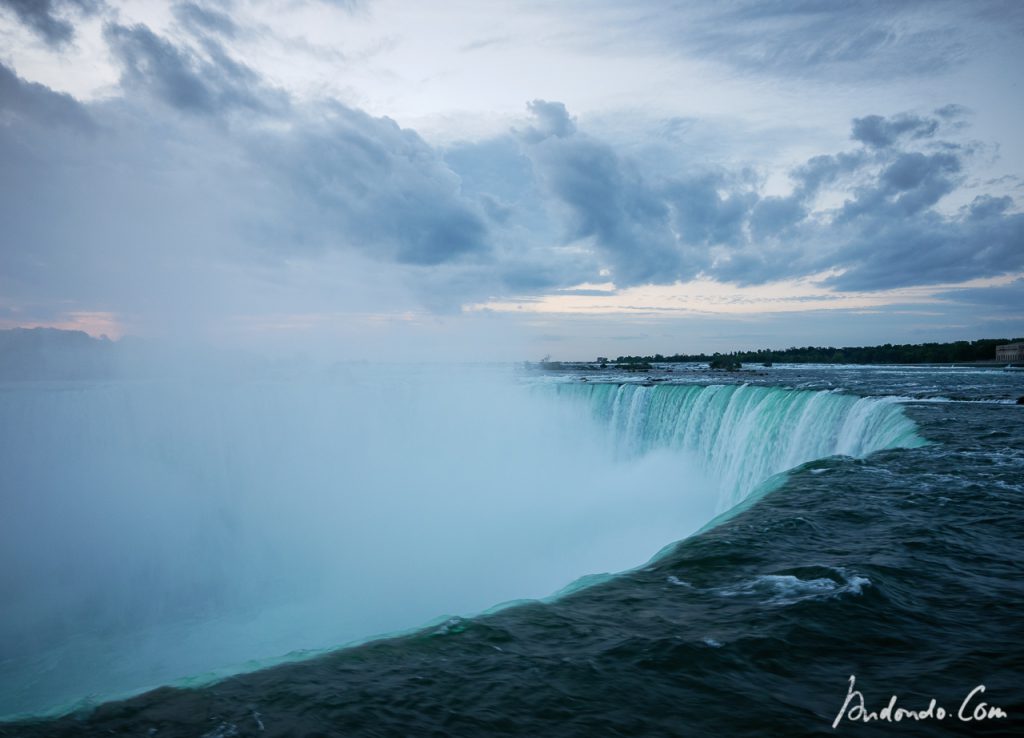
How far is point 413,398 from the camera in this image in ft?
115

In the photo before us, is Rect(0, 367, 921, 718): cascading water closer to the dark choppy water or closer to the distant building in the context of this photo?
the dark choppy water

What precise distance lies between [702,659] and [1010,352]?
2956 inches

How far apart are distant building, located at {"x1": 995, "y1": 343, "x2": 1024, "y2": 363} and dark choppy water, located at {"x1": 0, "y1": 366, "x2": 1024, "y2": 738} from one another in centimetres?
6630

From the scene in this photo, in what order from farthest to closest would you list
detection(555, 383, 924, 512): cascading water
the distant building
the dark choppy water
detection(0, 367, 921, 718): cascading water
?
the distant building
detection(555, 383, 924, 512): cascading water
detection(0, 367, 921, 718): cascading water
the dark choppy water

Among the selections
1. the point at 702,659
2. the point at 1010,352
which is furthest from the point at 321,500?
the point at 1010,352

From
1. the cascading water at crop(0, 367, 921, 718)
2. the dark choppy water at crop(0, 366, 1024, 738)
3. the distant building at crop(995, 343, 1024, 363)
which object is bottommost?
the cascading water at crop(0, 367, 921, 718)

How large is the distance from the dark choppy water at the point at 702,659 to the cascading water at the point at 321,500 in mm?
1139

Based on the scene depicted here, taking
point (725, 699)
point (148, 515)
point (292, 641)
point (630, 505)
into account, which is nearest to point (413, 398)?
point (148, 515)

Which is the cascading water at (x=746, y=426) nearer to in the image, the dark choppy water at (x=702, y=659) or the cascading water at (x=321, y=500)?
the cascading water at (x=321, y=500)

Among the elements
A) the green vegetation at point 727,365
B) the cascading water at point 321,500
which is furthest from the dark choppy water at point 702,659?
the green vegetation at point 727,365

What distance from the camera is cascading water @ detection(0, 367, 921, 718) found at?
546 inches

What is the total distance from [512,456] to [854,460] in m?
19.8

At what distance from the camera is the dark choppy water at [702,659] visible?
11.9ft

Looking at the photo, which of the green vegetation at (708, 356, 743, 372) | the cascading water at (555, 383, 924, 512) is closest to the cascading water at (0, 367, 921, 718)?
the cascading water at (555, 383, 924, 512)
